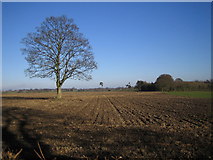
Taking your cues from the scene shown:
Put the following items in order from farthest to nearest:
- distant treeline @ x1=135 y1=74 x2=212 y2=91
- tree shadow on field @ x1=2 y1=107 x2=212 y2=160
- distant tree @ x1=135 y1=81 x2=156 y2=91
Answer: distant tree @ x1=135 y1=81 x2=156 y2=91 → distant treeline @ x1=135 y1=74 x2=212 y2=91 → tree shadow on field @ x1=2 y1=107 x2=212 y2=160

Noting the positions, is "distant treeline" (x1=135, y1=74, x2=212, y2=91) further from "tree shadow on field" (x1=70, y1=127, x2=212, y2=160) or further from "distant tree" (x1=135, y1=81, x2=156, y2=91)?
"tree shadow on field" (x1=70, y1=127, x2=212, y2=160)

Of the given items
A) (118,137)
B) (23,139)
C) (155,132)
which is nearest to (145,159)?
(118,137)

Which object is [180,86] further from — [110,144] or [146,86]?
[110,144]

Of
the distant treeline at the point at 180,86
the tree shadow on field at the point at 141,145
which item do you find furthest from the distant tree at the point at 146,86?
the tree shadow on field at the point at 141,145

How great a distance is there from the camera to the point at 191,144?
204 inches

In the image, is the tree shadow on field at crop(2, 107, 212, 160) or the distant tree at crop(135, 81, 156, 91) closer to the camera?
the tree shadow on field at crop(2, 107, 212, 160)

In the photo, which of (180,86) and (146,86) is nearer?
(180,86)

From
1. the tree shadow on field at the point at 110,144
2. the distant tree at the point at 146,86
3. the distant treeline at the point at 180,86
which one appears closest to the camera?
the tree shadow on field at the point at 110,144

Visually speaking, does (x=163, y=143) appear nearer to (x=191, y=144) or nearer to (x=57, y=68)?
(x=191, y=144)

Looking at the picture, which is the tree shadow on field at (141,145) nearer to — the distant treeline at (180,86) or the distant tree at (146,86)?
the distant treeline at (180,86)

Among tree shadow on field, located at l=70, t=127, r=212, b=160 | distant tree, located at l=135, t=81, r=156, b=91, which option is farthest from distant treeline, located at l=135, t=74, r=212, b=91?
tree shadow on field, located at l=70, t=127, r=212, b=160

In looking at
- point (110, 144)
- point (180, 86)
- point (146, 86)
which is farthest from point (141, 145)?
point (146, 86)

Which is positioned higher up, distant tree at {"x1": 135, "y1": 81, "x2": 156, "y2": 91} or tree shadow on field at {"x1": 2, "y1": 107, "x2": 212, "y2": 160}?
distant tree at {"x1": 135, "y1": 81, "x2": 156, "y2": 91}

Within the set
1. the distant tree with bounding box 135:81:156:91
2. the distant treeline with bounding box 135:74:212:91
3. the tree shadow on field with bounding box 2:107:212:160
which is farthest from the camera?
the distant tree with bounding box 135:81:156:91
